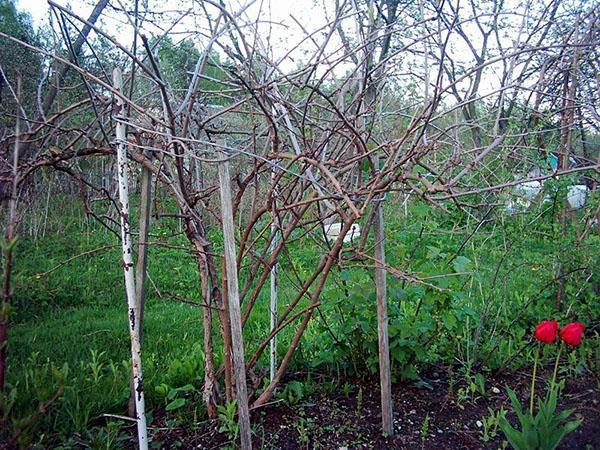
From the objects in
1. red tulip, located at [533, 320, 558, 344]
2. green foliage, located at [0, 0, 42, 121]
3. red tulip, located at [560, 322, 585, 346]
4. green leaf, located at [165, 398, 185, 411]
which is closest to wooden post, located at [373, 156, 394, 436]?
red tulip, located at [533, 320, 558, 344]

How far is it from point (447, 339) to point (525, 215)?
915 millimetres

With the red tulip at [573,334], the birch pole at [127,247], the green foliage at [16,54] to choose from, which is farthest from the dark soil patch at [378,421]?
the green foliage at [16,54]

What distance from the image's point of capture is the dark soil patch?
2217mm

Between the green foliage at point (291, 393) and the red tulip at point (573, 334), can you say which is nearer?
the red tulip at point (573, 334)

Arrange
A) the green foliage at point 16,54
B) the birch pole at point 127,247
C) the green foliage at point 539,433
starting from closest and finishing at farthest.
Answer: the birch pole at point 127,247
the green foliage at point 539,433
the green foliage at point 16,54

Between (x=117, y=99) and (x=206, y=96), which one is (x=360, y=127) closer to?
(x=206, y=96)

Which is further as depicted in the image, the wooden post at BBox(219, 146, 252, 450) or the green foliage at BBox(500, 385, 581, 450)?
the green foliage at BBox(500, 385, 581, 450)

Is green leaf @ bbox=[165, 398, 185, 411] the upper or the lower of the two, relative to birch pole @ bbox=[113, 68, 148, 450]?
lower

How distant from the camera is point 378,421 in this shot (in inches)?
94.0

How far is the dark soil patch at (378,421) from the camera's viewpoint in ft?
7.27

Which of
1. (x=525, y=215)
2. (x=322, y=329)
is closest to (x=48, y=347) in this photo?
(x=322, y=329)

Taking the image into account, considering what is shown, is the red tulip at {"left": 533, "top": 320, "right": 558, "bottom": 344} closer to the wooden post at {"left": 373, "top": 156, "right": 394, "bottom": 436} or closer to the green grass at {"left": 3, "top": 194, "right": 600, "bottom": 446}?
the green grass at {"left": 3, "top": 194, "right": 600, "bottom": 446}

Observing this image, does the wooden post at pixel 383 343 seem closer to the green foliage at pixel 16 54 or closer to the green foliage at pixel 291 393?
the green foliage at pixel 291 393

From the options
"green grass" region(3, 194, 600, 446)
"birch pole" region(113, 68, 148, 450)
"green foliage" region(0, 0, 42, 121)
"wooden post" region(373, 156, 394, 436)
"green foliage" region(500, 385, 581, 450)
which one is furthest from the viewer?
"green foliage" region(0, 0, 42, 121)
